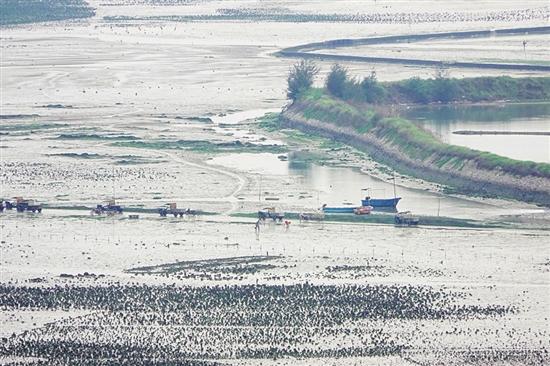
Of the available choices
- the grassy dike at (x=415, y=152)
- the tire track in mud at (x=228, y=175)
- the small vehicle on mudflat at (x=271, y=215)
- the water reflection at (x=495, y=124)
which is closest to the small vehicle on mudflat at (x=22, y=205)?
the tire track in mud at (x=228, y=175)

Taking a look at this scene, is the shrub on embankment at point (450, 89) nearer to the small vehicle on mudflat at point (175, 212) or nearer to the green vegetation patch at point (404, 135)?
the green vegetation patch at point (404, 135)

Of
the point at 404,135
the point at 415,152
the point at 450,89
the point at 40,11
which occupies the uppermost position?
the point at 40,11

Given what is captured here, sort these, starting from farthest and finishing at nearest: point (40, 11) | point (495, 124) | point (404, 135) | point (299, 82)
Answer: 1. point (40, 11)
2. point (299, 82)
3. point (495, 124)
4. point (404, 135)

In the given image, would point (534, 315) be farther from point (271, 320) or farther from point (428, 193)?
point (428, 193)

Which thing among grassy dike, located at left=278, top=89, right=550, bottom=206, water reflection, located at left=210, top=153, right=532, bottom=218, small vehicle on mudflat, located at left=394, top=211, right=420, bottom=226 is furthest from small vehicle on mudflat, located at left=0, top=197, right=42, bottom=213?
grassy dike, located at left=278, top=89, right=550, bottom=206

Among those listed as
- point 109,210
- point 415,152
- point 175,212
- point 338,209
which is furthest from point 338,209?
point 415,152

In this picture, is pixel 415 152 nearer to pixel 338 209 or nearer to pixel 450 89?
pixel 338 209
